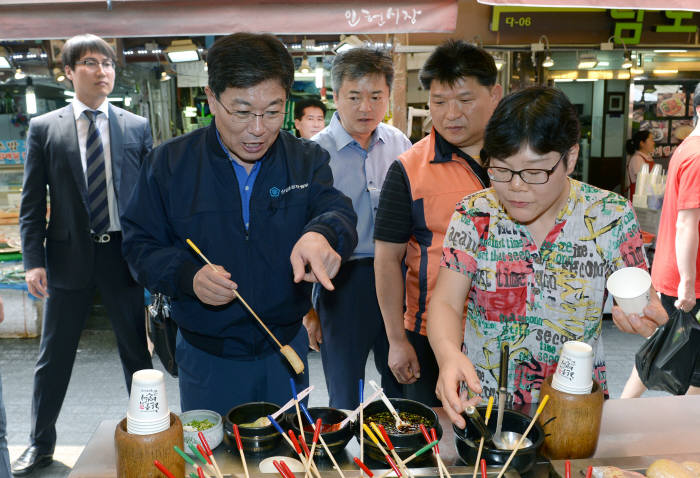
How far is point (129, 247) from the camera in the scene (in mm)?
2010

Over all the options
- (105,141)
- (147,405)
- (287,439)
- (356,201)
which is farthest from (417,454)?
(105,141)

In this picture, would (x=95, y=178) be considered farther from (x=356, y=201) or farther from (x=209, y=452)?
(x=209, y=452)

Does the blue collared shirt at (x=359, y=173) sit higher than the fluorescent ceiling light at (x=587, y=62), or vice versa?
the fluorescent ceiling light at (x=587, y=62)

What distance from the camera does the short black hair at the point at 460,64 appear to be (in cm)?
229

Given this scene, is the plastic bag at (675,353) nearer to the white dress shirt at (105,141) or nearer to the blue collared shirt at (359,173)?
the blue collared shirt at (359,173)

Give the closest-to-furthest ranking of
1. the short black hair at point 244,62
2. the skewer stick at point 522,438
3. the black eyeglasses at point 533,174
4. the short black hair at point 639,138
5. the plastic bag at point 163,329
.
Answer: the skewer stick at point 522,438 < the black eyeglasses at point 533,174 < the short black hair at point 244,62 < the plastic bag at point 163,329 < the short black hair at point 639,138

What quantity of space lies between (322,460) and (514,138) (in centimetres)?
91

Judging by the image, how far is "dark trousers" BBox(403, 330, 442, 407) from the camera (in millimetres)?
2430

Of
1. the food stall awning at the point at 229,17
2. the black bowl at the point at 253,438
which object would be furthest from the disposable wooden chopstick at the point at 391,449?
the food stall awning at the point at 229,17

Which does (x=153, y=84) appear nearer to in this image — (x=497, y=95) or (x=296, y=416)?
(x=497, y=95)

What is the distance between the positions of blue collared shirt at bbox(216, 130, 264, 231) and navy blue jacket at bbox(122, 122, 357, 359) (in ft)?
0.08

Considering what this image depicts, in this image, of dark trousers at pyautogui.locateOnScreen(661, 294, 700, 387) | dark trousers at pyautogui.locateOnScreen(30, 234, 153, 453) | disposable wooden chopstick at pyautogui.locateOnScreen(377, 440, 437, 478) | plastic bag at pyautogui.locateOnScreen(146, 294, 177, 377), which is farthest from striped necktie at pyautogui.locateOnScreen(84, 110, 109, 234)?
dark trousers at pyautogui.locateOnScreen(661, 294, 700, 387)

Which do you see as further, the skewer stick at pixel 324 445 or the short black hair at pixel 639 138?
the short black hair at pixel 639 138

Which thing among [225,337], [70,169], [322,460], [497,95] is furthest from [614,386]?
[70,169]
